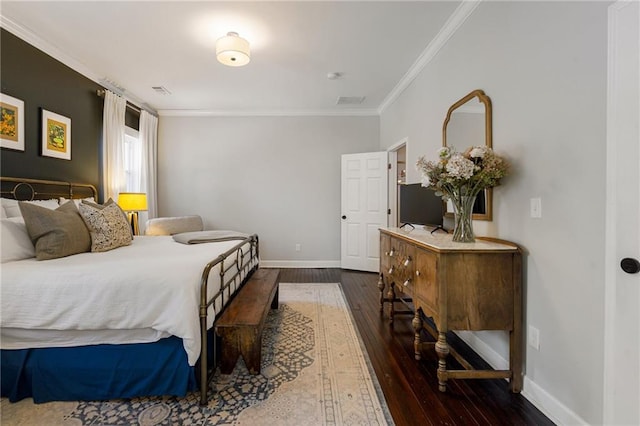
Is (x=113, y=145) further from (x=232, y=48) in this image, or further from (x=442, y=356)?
(x=442, y=356)

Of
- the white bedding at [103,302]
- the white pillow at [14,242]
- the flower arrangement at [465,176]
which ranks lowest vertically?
the white bedding at [103,302]

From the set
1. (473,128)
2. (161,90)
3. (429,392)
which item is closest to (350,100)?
(473,128)

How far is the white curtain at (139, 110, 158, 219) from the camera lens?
4398mm

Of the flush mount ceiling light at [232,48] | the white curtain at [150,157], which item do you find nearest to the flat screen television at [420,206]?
the flush mount ceiling light at [232,48]

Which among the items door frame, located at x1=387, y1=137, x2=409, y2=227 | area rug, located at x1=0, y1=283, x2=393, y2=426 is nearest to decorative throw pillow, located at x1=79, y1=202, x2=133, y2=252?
area rug, located at x1=0, y1=283, x2=393, y2=426

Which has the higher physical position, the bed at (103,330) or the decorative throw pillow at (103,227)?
the decorative throw pillow at (103,227)

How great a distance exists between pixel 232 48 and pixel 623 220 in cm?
295

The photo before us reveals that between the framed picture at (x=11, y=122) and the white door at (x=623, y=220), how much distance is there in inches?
168

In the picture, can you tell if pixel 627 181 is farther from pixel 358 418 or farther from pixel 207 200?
pixel 207 200

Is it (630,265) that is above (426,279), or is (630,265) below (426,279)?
above

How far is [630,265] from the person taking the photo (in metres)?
1.14

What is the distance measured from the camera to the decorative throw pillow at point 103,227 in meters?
2.25

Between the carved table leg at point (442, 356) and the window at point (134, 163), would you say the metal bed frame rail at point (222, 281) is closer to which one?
the carved table leg at point (442, 356)

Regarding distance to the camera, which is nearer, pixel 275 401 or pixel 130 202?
pixel 275 401
